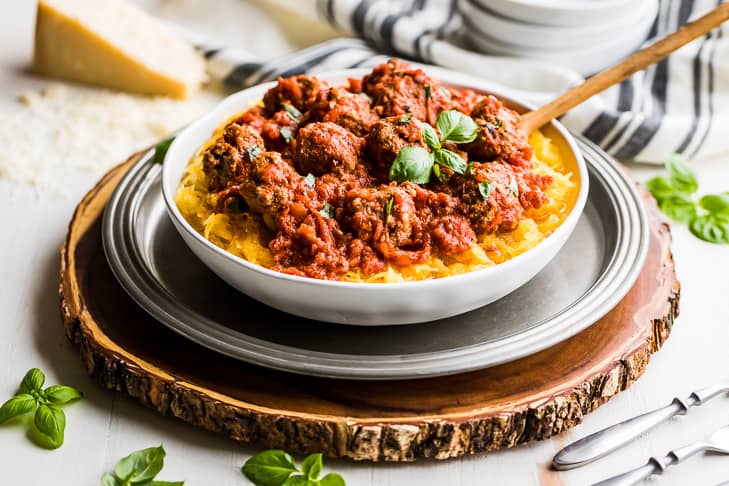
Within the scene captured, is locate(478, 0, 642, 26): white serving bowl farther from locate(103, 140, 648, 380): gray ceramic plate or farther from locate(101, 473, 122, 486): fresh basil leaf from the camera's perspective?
locate(101, 473, 122, 486): fresh basil leaf

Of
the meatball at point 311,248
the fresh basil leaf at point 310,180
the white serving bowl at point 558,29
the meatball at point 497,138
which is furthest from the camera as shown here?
the white serving bowl at point 558,29

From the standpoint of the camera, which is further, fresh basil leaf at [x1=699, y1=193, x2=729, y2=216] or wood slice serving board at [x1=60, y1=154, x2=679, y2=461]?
fresh basil leaf at [x1=699, y1=193, x2=729, y2=216]

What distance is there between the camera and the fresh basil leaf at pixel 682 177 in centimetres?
569

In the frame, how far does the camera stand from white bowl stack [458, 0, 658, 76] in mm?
6574

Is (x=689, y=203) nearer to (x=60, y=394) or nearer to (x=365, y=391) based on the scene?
(x=365, y=391)

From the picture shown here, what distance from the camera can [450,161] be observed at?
14.0 feet

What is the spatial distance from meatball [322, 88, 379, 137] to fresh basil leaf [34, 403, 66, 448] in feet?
6.14

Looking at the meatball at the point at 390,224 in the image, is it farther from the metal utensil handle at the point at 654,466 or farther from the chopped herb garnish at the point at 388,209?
the metal utensil handle at the point at 654,466

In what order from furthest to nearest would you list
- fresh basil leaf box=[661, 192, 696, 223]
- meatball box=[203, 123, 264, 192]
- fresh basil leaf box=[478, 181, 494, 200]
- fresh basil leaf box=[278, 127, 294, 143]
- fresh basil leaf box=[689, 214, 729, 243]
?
fresh basil leaf box=[661, 192, 696, 223] < fresh basil leaf box=[689, 214, 729, 243] < fresh basil leaf box=[278, 127, 294, 143] < meatball box=[203, 123, 264, 192] < fresh basil leaf box=[478, 181, 494, 200]

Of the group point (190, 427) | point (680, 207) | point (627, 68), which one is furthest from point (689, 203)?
point (190, 427)

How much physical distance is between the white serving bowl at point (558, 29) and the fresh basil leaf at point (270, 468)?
13.5 ft

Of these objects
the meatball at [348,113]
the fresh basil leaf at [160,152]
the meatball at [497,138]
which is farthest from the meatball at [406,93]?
the fresh basil leaf at [160,152]

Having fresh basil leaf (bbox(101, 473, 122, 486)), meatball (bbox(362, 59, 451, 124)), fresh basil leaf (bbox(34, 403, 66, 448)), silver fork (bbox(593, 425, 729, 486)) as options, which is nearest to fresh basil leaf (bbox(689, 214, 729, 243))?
silver fork (bbox(593, 425, 729, 486))

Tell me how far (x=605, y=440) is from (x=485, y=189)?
1215 mm
